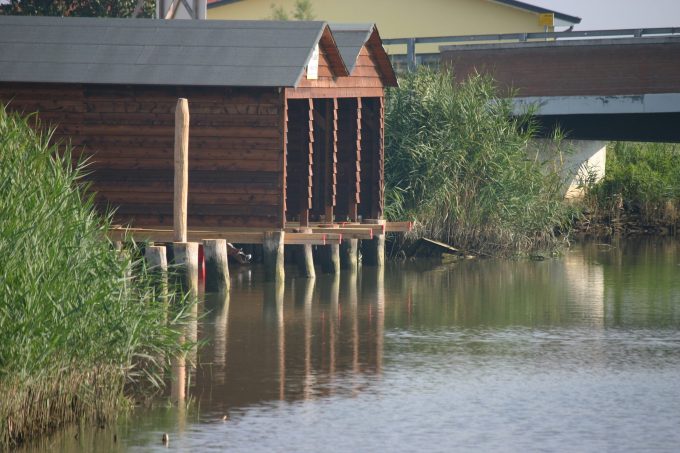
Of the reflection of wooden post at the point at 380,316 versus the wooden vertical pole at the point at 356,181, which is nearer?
the reflection of wooden post at the point at 380,316

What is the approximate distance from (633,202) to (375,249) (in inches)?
455

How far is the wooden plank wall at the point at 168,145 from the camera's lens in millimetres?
23875

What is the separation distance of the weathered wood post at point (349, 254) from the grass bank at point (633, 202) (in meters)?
9.67

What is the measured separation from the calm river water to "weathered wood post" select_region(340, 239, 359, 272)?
158 cm

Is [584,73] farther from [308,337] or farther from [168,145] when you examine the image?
[308,337]

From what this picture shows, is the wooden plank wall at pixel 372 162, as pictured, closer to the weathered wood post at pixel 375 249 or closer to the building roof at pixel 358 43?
the weathered wood post at pixel 375 249

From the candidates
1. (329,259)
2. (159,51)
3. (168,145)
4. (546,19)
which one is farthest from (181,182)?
(546,19)

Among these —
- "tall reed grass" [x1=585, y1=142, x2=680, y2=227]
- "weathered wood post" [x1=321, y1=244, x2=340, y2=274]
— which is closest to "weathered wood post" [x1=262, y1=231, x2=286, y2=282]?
"weathered wood post" [x1=321, y1=244, x2=340, y2=274]

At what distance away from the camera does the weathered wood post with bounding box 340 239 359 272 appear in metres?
27.4

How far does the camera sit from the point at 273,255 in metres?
23.6

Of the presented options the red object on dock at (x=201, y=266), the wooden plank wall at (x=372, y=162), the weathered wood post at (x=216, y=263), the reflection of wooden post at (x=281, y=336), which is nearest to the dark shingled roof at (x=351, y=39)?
the wooden plank wall at (x=372, y=162)

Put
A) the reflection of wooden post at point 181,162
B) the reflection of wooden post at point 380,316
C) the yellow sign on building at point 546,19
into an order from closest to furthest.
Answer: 1. the reflection of wooden post at point 380,316
2. the reflection of wooden post at point 181,162
3. the yellow sign on building at point 546,19

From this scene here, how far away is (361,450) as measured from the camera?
11836mm

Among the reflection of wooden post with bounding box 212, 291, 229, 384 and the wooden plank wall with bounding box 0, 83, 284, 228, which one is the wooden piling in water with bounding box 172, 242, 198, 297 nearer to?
the reflection of wooden post with bounding box 212, 291, 229, 384
